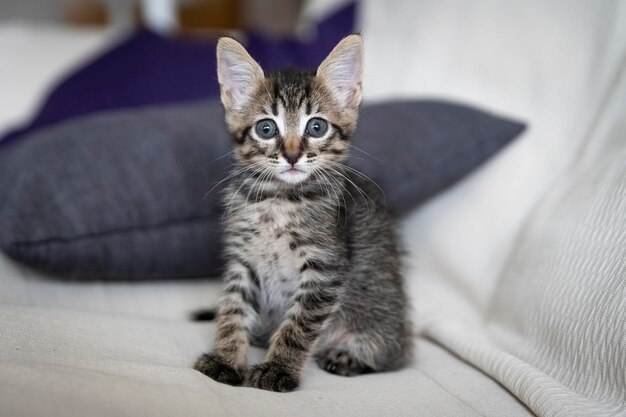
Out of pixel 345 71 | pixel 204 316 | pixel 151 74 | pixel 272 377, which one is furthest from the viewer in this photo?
pixel 151 74

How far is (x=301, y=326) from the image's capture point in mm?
1198

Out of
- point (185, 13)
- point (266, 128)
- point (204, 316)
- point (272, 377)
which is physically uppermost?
point (185, 13)

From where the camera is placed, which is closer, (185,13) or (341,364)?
(341,364)

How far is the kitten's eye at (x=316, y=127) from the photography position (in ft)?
4.08

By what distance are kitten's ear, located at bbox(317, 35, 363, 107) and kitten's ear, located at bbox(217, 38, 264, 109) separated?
0.15m

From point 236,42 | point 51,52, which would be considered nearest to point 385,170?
point 236,42

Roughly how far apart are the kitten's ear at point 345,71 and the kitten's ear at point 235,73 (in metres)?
0.15

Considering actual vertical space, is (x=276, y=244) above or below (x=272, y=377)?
above

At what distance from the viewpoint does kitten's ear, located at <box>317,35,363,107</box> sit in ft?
4.14

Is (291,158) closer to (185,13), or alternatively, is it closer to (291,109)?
(291,109)

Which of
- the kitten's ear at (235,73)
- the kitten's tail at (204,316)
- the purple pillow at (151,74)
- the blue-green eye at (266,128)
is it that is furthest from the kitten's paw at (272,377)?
the purple pillow at (151,74)

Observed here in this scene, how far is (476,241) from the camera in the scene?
172 cm

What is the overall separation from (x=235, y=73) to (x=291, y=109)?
0.18m

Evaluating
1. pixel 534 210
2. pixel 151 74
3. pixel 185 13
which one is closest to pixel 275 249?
pixel 534 210
